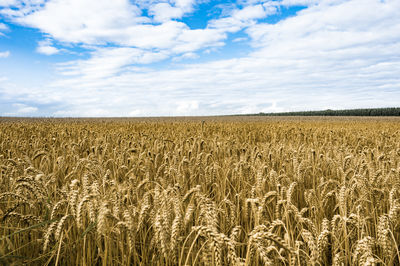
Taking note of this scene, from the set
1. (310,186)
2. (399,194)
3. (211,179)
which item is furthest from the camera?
(310,186)

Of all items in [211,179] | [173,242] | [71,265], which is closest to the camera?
[173,242]

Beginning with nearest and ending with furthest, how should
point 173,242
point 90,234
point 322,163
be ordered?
point 173,242
point 90,234
point 322,163

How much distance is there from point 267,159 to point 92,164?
109 inches

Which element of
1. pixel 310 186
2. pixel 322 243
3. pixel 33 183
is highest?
pixel 33 183

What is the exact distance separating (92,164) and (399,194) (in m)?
3.60

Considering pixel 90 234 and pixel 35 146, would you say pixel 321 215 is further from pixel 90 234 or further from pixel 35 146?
pixel 35 146

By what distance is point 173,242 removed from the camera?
4.66 feet

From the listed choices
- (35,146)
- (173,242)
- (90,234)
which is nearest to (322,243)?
(173,242)

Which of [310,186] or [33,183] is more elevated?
[33,183]

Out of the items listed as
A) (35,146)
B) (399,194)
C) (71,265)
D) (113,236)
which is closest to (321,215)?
(399,194)

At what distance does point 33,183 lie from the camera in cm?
209

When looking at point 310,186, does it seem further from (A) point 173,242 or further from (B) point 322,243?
(A) point 173,242

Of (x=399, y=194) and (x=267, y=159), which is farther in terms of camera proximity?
(x=267, y=159)

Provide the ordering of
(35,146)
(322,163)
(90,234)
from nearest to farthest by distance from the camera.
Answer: (90,234)
(322,163)
(35,146)
